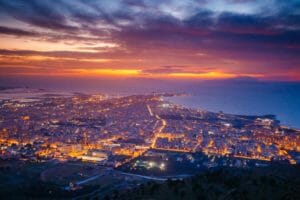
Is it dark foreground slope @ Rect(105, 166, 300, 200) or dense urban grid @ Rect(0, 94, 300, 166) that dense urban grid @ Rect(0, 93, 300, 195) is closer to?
dense urban grid @ Rect(0, 94, 300, 166)

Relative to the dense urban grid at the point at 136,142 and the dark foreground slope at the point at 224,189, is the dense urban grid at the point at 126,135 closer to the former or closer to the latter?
the dense urban grid at the point at 136,142

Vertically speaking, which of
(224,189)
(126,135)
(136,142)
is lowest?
(136,142)

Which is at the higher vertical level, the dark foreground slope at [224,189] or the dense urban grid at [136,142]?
the dark foreground slope at [224,189]

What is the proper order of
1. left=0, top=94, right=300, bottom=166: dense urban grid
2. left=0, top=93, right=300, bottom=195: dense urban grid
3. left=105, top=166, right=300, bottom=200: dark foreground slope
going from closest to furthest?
left=105, top=166, right=300, bottom=200: dark foreground slope < left=0, top=93, right=300, bottom=195: dense urban grid < left=0, top=94, right=300, bottom=166: dense urban grid

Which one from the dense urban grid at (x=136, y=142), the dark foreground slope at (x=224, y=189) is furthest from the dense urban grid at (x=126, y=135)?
the dark foreground slope at (x=224, y=189)

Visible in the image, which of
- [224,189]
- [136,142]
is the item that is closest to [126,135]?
[136,142]

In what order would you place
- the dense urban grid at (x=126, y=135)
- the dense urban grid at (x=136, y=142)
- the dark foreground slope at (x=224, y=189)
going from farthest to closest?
the dense urban grid at (x=126, y=135)
the dense urban grid at (x=136, y=142)
the dark foreground slope at (x=224, y=189)

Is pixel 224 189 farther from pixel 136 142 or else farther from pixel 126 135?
pixel 126 135

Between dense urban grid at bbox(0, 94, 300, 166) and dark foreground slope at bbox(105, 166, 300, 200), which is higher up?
dark foreground slope at bbox(105, 166, 300, 200)

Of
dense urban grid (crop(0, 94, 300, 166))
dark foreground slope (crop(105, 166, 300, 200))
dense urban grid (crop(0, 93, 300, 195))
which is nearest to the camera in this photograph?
dark foreground slope (crop(105, 166, 300, 200))

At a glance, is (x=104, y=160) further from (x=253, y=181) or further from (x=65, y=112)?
(x=65, y=112)

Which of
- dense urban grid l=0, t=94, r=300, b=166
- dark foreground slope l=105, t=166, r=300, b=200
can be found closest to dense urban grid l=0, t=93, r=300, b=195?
dense urban grid l=0, t=94, r=300, b=166

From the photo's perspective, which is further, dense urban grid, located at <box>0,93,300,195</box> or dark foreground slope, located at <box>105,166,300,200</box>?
dense urban grid, located at <box>0,93,300,195</box>
